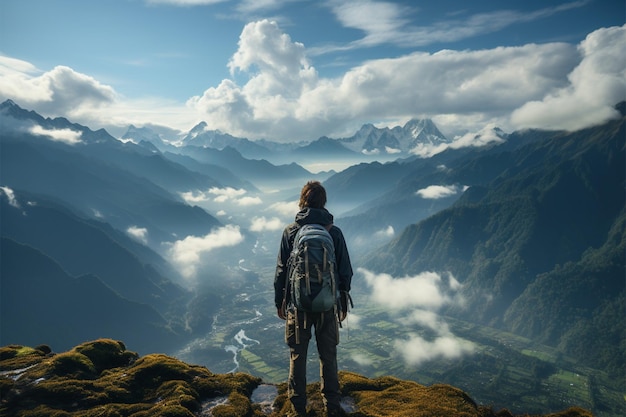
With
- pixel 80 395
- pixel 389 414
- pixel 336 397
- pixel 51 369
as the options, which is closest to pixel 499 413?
pixel 389 414

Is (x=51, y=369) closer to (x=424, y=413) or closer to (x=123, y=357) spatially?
(x=123, y=357)

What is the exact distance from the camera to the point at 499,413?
1380cm

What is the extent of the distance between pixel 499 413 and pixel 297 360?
8.42m

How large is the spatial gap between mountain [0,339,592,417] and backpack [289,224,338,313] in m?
4.13

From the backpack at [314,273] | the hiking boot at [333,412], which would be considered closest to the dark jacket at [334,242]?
the backpack at [314,273]

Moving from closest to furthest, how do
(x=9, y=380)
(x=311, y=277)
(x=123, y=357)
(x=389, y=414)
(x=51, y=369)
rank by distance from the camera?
1. (x=311, y=277)
2. (x=389, y=414)
3. (x=9, y=380)
4. (x=51, y=369)
5. (x=123, y=357)

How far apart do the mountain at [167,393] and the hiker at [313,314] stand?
0.92 meters

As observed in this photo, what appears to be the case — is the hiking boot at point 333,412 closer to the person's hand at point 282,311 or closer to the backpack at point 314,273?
the person's hand at point 282,311

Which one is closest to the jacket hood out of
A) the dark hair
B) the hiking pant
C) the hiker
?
the hiker

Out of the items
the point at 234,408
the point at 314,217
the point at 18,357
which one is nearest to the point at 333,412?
the point at 234,408

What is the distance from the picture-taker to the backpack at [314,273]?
11.1 meters

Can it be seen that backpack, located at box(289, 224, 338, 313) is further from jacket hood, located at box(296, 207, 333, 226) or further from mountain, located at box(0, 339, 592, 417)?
mountain, located at box(0, 339, 592, 417)

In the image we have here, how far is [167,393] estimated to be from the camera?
1480cm

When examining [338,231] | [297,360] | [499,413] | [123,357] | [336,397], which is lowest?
[499,413]
